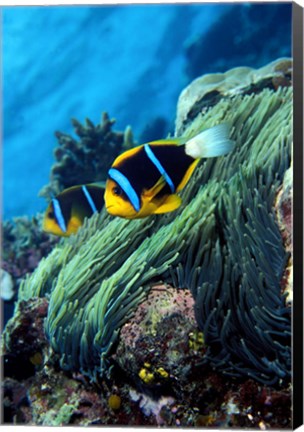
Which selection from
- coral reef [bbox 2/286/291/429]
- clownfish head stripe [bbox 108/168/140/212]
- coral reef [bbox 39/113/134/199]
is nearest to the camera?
clownfish head stripe [bbox 108/168/140/212]

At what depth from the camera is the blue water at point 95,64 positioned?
3870 millimetres

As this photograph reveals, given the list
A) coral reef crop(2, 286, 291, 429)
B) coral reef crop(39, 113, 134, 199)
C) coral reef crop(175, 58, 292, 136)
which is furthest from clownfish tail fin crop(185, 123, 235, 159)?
coral reef crop(39, 113, 134, 199)

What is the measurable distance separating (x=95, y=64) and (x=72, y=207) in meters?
5.03

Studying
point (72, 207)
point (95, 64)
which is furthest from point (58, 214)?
point (95, 64)

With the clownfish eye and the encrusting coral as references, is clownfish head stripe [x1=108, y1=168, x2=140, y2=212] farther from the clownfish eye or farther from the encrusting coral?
the encrusting coral

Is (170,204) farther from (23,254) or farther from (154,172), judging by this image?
(23,254)

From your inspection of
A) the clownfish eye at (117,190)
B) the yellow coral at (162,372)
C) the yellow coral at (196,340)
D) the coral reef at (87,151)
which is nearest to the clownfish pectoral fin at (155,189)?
the clownfish eye at (117,190)

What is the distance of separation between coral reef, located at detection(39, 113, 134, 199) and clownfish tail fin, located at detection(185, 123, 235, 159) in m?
3.06

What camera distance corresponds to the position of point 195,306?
7.15ft

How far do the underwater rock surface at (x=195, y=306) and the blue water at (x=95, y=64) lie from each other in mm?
1207

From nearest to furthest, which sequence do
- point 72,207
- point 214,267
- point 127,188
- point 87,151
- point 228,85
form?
point 127,188
point 214,267
point 72,207
point 228,85
point 87,151

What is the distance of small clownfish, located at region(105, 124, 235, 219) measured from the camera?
6.70 ft

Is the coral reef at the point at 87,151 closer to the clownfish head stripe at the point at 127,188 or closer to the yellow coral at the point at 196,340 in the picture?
the clownfish head stripe at the point at 127,188

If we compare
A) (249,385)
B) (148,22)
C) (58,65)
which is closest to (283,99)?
(249,385)
